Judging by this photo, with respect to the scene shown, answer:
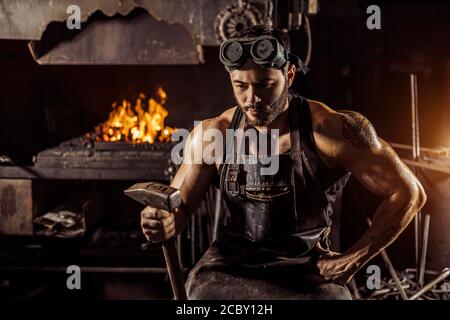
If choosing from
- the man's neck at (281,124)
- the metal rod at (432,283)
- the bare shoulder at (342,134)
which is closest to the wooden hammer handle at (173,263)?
the man's neck at (281,124)

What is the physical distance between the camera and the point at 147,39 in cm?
570

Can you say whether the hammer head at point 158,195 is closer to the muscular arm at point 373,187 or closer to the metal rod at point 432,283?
the muscular arm at point 373,187

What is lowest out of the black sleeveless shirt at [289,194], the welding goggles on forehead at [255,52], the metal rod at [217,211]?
the metal rod at [217,211]

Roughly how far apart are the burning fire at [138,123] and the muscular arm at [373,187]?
3469 mm

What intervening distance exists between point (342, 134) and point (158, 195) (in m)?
1.35

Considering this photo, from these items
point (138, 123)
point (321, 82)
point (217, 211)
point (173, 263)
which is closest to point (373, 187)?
point (173, 263)

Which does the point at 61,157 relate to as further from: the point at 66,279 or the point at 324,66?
the point at 324,66

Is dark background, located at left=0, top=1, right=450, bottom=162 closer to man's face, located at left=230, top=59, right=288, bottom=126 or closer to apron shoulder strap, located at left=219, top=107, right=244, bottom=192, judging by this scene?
apron shoulder strap, located at left=219, top=107, right=244, bottom=192

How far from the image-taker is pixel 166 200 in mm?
2746

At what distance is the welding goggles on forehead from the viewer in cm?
305

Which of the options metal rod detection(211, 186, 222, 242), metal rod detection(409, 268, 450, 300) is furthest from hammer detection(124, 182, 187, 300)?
metal rod detection(409, 268, 450, 300)

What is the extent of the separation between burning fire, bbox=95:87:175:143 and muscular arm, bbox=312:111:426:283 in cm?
347

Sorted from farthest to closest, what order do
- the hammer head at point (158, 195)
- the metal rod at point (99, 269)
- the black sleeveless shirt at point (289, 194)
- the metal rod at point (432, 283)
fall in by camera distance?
the metal rod at point (99, 269)
the metal rod at point (432, 283)
the black sleeveless shirt at point (289, 194)
the hammer head at point (158, 195)

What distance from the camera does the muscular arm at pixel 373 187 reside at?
9.92 ft
